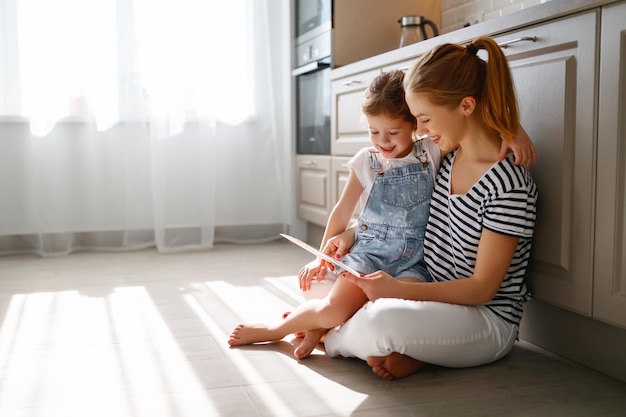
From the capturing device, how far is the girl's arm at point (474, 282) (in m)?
1.52

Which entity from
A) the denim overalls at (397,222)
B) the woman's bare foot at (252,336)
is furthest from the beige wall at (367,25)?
the woman's bare foot at (252,336)

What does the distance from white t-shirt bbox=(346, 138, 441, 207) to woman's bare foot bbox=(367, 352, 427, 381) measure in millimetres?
480

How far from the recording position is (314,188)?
11.1 feet

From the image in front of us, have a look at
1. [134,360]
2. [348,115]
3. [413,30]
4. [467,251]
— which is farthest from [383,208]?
[413,30]

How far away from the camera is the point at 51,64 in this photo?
3275mm

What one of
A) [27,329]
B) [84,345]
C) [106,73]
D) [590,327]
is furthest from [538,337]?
[106,73]

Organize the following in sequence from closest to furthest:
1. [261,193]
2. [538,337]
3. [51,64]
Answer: [538,337] → [51,64] → [261,193]

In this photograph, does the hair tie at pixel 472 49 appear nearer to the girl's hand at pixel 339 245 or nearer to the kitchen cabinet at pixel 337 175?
the girl's hand at pixel 339 245

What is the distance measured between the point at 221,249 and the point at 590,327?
7.17ft

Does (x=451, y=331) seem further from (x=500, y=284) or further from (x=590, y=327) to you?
(x=590, y=327)

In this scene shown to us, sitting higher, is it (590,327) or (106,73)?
(106,73)

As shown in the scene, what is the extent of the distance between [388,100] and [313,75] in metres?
1.76

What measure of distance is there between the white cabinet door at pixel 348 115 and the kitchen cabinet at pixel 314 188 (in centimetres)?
17

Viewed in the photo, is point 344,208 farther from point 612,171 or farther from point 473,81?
point 612,171
